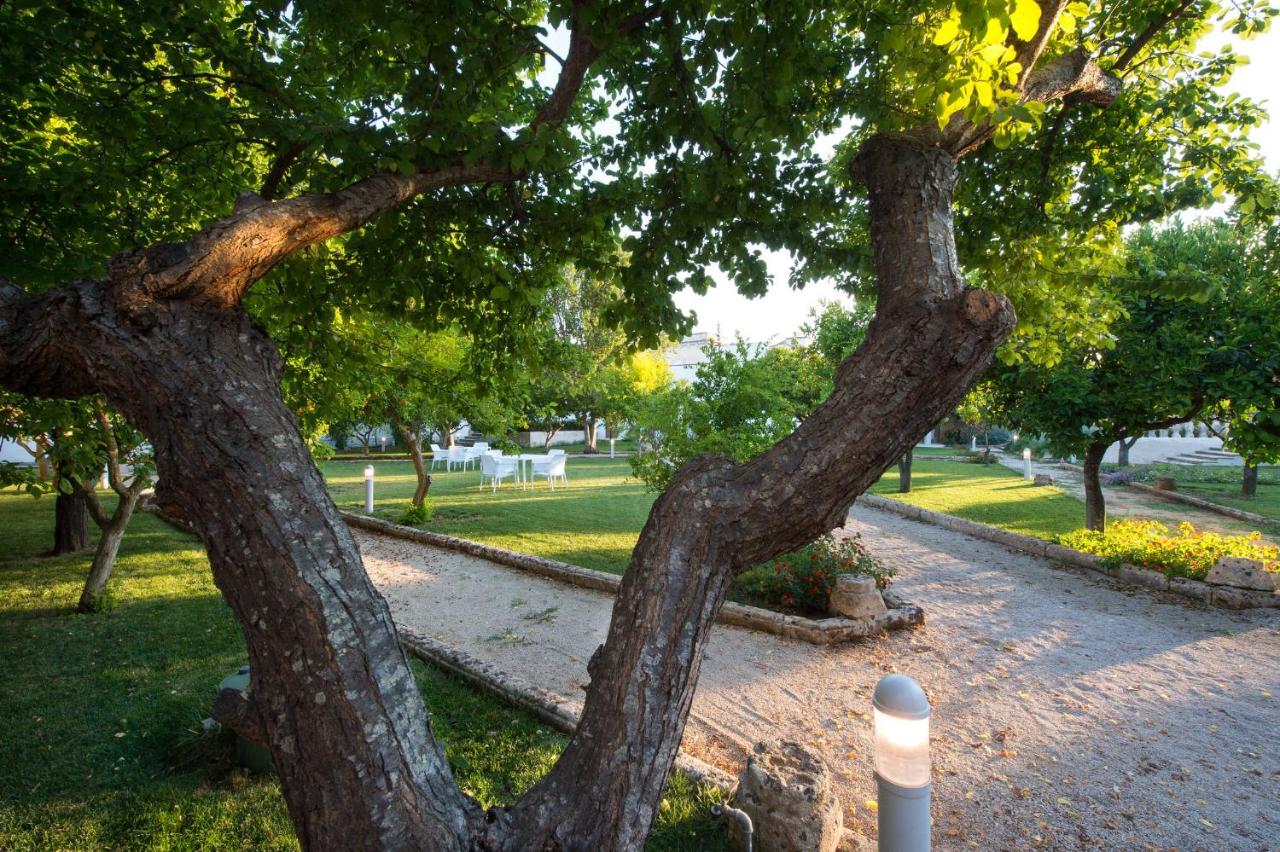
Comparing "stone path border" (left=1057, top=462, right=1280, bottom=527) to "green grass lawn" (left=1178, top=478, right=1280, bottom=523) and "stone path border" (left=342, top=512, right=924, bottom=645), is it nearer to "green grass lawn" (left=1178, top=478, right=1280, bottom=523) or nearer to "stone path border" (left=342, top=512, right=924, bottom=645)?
"green grass lawn" (left=1178, top=478, right=1280, bottom=523)

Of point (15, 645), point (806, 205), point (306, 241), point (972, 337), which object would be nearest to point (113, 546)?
point (15, 645)

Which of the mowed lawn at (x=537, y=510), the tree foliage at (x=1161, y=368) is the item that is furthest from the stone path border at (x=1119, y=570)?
the mowed lawn at (x=537, y=510)

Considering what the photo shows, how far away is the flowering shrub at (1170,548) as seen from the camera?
7.89 meters

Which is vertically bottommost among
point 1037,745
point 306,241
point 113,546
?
point 1037,745

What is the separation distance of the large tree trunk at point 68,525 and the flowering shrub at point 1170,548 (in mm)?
15736

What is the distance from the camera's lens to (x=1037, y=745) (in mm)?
4453

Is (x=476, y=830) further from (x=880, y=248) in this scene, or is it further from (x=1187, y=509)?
(x=1187, y=509)

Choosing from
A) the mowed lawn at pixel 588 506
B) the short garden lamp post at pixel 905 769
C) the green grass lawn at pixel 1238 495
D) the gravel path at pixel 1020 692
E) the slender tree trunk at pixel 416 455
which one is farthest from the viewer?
the green grass lawn at pixel 1238 495

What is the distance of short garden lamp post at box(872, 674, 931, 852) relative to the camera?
246 cm

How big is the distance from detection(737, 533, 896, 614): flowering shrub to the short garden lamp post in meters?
4.57

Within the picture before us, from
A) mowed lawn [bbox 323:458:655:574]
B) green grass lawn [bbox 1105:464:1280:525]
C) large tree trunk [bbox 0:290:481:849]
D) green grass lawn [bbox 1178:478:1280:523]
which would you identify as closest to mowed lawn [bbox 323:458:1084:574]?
mowed lawn [bbox 323:458:655:574]

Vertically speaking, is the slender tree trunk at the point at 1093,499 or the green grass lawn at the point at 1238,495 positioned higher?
the slender tree trunk at the point at 1093,499

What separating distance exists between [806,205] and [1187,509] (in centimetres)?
1581

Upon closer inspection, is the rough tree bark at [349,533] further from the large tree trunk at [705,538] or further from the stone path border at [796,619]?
the stone path border at [796,619]
